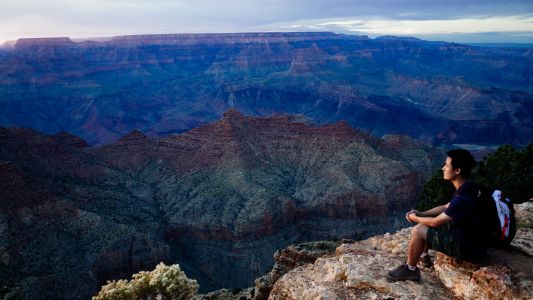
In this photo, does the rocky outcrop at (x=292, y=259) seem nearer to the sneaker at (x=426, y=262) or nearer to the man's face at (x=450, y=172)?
the sneaker at (x=426, y=262)

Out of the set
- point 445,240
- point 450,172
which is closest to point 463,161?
point 450,172

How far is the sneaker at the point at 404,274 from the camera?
33.7 ft

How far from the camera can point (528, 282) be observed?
8.90 meters

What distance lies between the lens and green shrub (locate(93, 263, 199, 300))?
17.5 metres

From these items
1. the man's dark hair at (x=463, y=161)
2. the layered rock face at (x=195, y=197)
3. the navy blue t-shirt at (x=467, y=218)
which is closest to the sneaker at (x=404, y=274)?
the navy blue t-shirt at (x=467, y=218)

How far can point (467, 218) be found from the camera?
367 inches

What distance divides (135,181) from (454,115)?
14050 centimetres

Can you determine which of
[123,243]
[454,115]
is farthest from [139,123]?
[123,243]

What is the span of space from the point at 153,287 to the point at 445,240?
12.6m

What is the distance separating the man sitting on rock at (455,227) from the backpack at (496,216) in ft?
1.10

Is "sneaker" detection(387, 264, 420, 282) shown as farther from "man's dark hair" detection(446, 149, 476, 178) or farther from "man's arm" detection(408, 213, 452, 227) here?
"man's dark hair" detection(446, 149, 476, 178)

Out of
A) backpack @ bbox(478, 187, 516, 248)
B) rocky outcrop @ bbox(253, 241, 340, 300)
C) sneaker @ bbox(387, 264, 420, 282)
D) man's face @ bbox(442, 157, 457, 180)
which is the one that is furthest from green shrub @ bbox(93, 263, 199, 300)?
backpack @ bbox(478, 187, 516, 248)

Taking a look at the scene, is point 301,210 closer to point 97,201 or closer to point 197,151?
point 197,151

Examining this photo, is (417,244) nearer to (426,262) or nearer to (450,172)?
(426,262)
